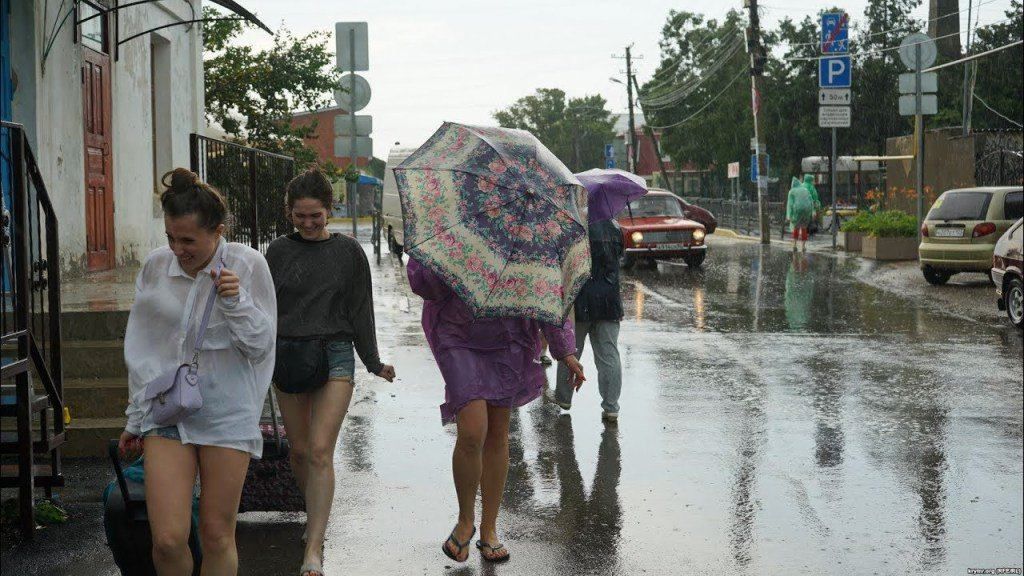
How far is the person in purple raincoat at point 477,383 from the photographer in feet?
18.2

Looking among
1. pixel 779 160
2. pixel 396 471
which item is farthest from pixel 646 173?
pixel 396 471

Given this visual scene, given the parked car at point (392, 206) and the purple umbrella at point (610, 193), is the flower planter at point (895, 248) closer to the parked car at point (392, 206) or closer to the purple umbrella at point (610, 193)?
the parked car at point (392, 206)

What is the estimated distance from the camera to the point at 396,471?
745 centimetres

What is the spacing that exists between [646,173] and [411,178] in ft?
348

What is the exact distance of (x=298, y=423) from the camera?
5582 millimetres

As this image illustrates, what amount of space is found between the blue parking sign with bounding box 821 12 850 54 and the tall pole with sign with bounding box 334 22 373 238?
15.5 meters

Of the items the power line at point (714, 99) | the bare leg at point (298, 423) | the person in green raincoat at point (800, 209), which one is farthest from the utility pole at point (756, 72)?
the bare leg at point (298, 423)

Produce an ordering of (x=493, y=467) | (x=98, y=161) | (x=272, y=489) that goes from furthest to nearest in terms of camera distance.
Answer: (x=98, y=161), (x=272, y=489), (x=493, y=467)

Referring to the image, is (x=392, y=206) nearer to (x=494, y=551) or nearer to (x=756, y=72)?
(x=756, y=72)

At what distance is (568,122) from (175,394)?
381ft

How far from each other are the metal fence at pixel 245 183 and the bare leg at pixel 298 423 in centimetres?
430

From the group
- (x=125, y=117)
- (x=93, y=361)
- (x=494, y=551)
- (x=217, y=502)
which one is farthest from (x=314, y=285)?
(x=125, y=117)

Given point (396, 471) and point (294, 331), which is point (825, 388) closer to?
point (396, 471)

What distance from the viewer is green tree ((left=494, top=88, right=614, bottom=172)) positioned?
381 feet
